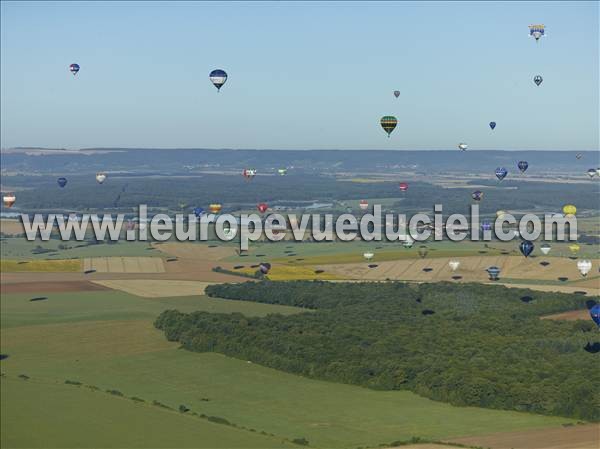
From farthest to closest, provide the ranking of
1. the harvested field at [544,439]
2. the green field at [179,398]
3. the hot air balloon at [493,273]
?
the hot air balloon at [493,273], the green field at [179,398], the harvested field at [544,439]

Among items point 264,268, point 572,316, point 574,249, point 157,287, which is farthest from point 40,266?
point 574,249

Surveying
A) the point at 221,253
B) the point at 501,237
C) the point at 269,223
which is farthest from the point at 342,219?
the point at 221,253

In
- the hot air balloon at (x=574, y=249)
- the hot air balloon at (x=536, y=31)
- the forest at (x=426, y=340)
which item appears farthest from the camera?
the hot air balloon at (x=574, y=249)

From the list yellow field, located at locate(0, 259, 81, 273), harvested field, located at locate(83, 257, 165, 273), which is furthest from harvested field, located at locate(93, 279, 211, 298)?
yellow field, located at locate(0, 259, 81, 273)

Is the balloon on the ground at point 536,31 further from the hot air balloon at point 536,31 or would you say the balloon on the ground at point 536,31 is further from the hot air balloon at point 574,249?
the hot air balloon at point 574,249

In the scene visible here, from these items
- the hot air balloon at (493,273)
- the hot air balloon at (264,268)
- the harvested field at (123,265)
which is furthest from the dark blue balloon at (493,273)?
the harvested field at (123,265)

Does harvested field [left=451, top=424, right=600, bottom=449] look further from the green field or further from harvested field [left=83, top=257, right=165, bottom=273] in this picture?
harvested field [left=83, top=257, right=165, bottom=273]

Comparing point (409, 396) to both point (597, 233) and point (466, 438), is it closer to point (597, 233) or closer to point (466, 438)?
point (466, 438)
